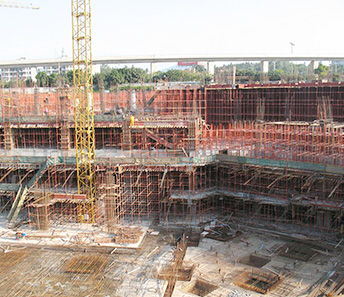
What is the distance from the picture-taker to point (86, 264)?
22.0 m

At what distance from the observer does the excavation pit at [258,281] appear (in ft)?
62.8

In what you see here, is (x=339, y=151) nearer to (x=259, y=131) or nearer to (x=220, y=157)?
(x=259, y=131)

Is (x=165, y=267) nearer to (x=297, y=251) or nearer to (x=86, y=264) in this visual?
(x=86, y=264)

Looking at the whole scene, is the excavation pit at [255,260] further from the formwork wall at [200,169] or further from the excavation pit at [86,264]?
the excavation pit at [86,264]

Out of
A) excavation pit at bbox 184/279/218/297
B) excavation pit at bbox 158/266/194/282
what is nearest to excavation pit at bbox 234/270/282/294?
excavation pit at bbox 184/279/218/297

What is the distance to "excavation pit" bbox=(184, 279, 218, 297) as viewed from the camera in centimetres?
1912

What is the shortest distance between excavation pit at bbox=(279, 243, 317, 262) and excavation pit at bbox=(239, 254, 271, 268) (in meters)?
1.20

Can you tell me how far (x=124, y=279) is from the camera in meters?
20.3

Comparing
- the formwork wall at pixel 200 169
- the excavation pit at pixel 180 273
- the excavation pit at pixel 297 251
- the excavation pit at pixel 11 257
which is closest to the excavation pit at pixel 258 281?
the excavation pit at pixel 180 273

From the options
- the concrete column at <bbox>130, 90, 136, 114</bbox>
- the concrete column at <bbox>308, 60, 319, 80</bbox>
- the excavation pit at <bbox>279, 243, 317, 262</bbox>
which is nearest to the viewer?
the excavation pit at <bbox>279, 243, 317, 262</bbox>

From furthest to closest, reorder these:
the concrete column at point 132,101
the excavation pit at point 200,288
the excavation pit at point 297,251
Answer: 1. the concrete column at point 132,101
2. the excavation pit at point 297,251
3. the excavation pit at point 200,288

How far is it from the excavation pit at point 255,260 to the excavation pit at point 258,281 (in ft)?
3.00

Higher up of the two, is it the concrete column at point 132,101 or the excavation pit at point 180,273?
the concrete column at point 132,101

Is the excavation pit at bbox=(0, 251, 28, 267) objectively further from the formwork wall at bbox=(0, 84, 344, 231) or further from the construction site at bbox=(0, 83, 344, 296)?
the formwork wall at bbox=(0, 84, 344, 231)
